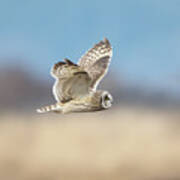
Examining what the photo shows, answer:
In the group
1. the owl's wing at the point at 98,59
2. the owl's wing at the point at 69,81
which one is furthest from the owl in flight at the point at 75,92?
the owl's wing at the point at 98,59

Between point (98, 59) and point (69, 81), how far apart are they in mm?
1312

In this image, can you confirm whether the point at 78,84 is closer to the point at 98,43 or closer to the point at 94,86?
the point at 94,86

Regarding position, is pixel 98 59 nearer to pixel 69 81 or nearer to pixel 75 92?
pixel 75 92

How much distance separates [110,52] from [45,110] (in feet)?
4.58

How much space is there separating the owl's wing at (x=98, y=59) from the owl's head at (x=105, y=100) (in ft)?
2.45

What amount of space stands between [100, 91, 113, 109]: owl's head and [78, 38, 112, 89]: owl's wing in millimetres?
747

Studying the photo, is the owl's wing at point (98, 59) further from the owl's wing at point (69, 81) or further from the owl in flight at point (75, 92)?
the owl's wing at point (69, 81)

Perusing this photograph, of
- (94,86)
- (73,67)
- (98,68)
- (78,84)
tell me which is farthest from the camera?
(98,68)

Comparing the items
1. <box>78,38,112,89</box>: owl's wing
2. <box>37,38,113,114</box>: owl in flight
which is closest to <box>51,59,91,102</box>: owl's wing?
<box>37,38,113,114</box>: owl in flight

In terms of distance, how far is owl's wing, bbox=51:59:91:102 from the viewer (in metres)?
4.72

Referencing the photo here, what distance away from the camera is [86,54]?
627 centimetres

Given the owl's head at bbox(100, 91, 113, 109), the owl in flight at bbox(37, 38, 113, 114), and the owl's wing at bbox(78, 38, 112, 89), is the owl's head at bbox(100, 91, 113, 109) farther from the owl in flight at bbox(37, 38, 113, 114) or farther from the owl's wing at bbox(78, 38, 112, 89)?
the owl's wing at bbox(78, 38, 112, 89)

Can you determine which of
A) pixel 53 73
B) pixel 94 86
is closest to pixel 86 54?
pixel 94 86

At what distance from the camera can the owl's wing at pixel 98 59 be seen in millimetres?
6037
